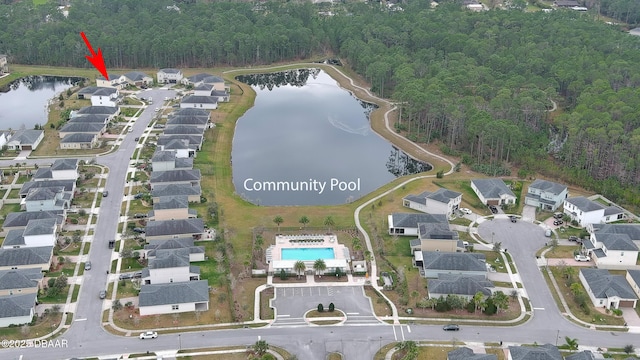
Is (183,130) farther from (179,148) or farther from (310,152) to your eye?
(310,152)

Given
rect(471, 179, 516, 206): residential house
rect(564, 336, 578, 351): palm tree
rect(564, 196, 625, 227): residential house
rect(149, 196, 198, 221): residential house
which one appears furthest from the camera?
rect(471, 179, 516, 206): residential house

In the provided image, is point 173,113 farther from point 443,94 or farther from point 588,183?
point 588,183

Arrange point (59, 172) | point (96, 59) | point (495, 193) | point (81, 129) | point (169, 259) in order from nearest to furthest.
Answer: point (169, 259) < point (495, 193) < point (59, 172) < point (81, 129) < point (96, 59)

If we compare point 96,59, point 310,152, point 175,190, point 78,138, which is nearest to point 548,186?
point 310,152

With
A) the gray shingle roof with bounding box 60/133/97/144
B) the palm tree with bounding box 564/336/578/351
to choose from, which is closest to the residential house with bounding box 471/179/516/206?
the palm tree with bounding box 564/336/578/351

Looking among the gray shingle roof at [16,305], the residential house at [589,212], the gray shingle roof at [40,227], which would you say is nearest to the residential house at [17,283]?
the gray shingle roof at [16,305]

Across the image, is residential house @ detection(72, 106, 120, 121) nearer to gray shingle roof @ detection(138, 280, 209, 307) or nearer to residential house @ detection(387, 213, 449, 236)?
gray shingle roof @ detection(138, 280, 209, 307)
